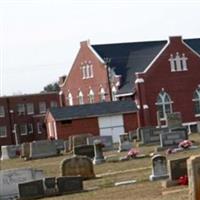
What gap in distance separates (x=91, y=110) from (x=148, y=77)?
8.25 m

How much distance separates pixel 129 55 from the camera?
8262cm

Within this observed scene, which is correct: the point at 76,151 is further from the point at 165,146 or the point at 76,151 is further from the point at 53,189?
the point at 53,189

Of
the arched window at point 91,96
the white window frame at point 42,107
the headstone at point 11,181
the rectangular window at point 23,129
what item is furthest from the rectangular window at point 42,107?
the headstone at point 11,181

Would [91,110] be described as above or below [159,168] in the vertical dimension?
above

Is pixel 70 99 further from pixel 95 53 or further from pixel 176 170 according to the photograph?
pixel 176 170

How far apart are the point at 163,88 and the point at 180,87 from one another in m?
2.04

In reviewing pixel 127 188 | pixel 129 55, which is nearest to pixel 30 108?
pixel 129 55

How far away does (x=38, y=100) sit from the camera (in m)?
97.7

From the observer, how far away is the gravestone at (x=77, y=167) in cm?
2503

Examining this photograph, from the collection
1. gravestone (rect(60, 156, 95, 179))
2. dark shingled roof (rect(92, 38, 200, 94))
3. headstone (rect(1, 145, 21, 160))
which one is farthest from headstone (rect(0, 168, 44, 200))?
dark shingled roof (rect(92, 38, 200, 94))

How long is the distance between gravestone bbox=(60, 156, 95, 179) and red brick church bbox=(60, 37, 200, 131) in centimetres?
4324

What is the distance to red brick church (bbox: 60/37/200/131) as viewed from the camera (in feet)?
243

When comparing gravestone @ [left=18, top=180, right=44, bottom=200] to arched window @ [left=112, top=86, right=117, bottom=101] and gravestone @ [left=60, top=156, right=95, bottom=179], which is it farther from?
arched window @ [left=112, top=86, right=117, bottom=101]

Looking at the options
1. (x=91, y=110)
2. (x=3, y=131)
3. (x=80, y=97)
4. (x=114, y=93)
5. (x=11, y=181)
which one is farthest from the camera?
(x=3, y=131)
